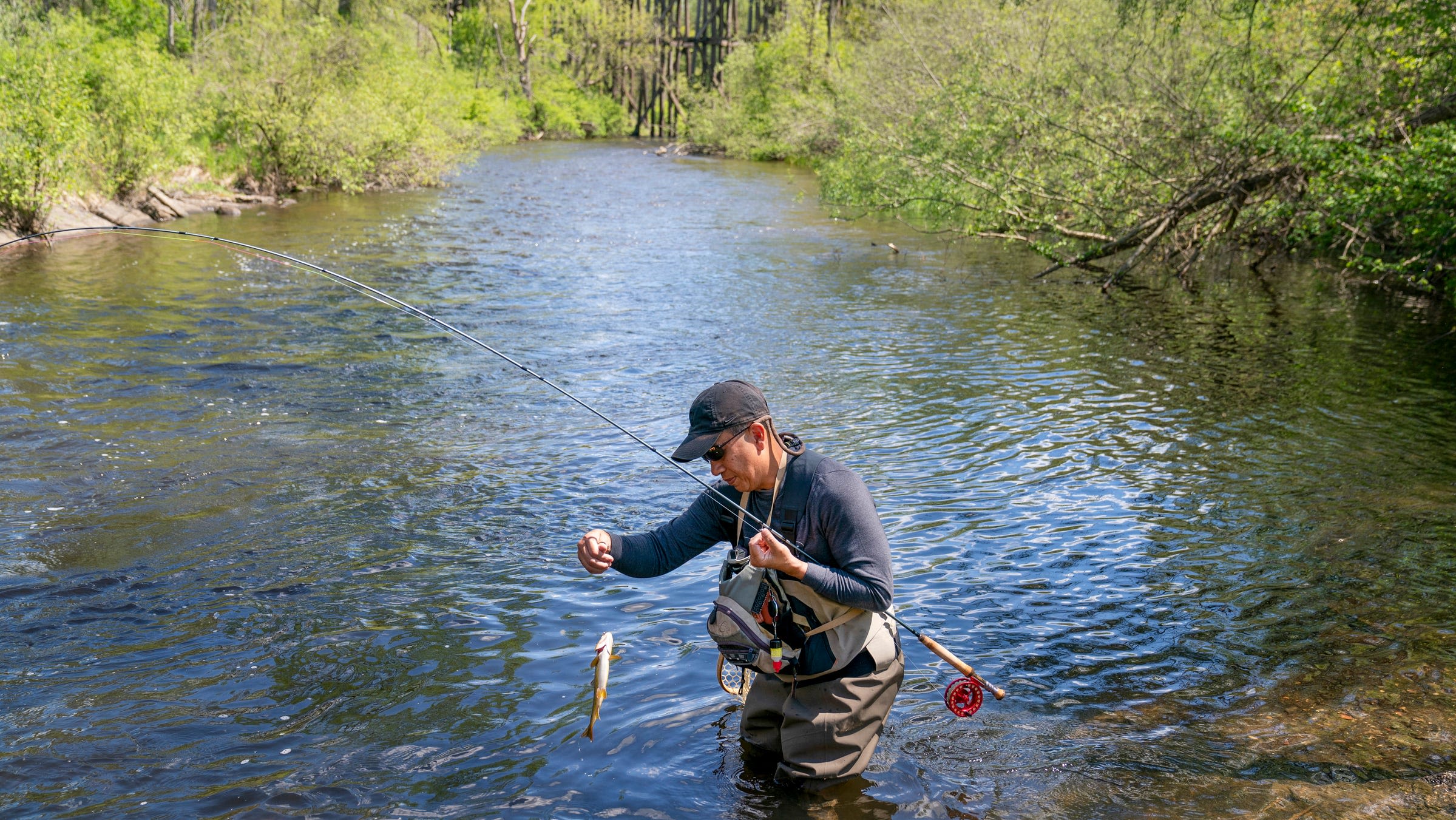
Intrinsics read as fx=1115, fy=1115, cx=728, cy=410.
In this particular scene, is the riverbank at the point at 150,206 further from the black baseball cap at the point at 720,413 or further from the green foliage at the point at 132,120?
the black baseball cap at the point at 720,413

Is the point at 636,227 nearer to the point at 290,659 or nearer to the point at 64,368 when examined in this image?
the point at 64,368

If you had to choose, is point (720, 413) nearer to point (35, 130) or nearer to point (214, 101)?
point (35, 130)

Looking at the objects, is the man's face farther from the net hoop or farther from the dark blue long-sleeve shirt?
the net hoop

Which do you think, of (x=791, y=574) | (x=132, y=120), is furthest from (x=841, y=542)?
(x=132, y=120)

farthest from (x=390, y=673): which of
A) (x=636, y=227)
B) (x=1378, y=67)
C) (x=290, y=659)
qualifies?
(x=636, y=227)

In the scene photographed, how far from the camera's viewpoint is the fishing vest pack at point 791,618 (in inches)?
143

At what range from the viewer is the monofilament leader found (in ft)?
11.5

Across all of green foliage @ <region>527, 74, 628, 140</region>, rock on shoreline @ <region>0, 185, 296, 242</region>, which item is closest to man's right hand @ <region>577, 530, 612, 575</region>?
rock on shoreline @ <region>0, 185, 296, 242</region>

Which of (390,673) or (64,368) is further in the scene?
(64,368)

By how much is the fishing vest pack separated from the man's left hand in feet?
0.82

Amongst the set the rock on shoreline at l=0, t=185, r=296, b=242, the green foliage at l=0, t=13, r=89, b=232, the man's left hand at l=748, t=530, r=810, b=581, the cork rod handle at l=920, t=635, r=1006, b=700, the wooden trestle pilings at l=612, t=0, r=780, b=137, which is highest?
the wooden trestle pilings at l=612, t=0, r=780, b=137

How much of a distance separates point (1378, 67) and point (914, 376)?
601 cm

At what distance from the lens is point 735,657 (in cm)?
383

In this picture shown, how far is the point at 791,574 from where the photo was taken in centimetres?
337
